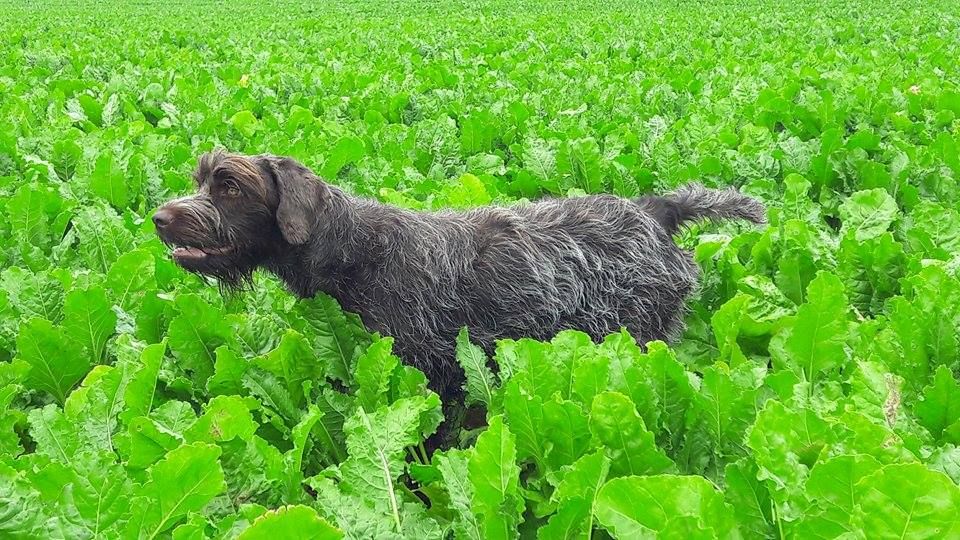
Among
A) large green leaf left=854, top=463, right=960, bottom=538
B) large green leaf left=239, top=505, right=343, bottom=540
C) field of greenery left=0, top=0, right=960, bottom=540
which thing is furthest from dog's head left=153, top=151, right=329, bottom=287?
large green leaf left=854, top=463, right=960, bottom=538

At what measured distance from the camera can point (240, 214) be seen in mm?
3139

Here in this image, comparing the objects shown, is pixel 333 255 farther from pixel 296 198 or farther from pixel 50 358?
pixel 50 358

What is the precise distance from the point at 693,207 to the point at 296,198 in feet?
6.05

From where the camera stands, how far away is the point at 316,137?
6.11m

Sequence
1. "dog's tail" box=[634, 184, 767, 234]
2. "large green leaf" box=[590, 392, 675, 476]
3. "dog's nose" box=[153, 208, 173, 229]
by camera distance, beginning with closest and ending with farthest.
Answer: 1. "large green leaf" box=[590, 392, 675, 476]
2. "dog's nose" box=[153, 208, 173, 229]
3. "dog's tail" box=[634, 184, 767, 234]

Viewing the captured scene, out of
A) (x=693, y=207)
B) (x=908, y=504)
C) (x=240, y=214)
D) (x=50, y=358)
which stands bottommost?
(x=50, y=358)

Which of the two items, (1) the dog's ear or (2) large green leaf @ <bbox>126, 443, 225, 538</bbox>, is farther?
(1) the dog's ear

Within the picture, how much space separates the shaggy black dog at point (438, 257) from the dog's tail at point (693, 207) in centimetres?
2

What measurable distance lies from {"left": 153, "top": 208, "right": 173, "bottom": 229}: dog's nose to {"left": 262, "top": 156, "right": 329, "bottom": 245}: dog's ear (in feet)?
1.22

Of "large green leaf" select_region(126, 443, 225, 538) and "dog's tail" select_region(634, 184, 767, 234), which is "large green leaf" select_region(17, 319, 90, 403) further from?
"dog's tail" select_region(634, 184, 767, 234)

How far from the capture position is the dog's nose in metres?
3.05

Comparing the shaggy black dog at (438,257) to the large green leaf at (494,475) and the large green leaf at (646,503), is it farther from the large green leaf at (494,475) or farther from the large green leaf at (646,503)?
the large green leaf at (646,503)

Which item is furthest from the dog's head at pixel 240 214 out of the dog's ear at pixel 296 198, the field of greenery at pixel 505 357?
Answer: the field of greenery at pixel 505 357

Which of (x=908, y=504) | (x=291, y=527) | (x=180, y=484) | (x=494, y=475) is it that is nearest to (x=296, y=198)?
(x=180, y=484)
